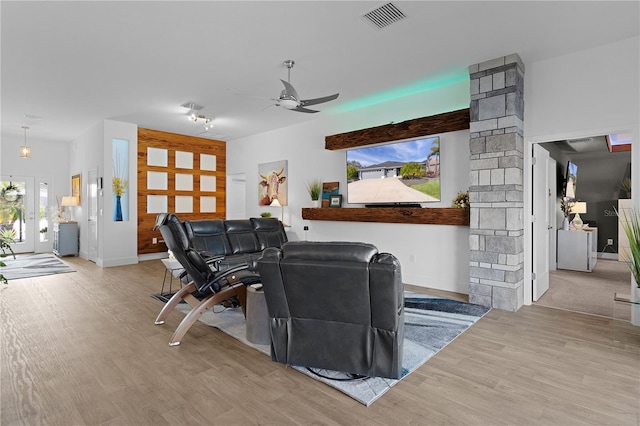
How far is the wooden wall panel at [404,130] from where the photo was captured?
172 inches

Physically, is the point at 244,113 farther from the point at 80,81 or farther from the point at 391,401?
the point at 391,401

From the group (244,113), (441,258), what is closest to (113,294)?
(244,113)

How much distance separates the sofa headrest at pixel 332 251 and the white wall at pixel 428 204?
9.62 ft

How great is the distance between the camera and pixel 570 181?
297 inches

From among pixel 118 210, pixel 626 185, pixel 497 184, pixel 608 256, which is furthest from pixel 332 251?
pixel 626 185

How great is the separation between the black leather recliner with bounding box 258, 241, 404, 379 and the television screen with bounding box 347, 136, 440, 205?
9.91ft

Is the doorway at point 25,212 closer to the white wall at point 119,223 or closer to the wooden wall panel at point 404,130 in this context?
the white wall at point 119,223

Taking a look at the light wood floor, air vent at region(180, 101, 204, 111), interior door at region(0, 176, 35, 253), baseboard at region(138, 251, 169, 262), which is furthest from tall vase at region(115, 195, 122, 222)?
the light wood floor

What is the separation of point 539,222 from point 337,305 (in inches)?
136

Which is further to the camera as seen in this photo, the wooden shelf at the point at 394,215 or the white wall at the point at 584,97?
the wooden shelf at the point at 394,215

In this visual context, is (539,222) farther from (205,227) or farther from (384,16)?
(205,227)

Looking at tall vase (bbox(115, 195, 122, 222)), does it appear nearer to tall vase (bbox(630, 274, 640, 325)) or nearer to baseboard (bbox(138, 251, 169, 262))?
baseboard (bbox(138, 251, 169, 262))

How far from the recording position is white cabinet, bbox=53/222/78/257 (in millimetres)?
7804

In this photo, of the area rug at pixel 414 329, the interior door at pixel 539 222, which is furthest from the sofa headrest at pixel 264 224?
the interior door at pixel 539 222
